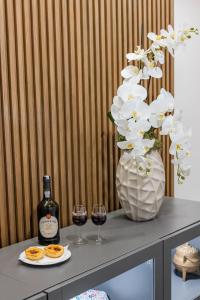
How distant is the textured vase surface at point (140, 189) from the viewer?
202cm

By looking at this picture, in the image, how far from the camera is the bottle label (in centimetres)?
170

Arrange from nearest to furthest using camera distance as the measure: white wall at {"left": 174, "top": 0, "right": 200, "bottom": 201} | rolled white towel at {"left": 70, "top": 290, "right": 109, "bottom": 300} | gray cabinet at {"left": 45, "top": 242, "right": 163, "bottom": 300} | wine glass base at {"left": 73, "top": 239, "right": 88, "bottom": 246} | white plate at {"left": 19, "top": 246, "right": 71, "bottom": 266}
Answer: gray cabinet at {"left": 45, "top": 242, "right": 163, "bottom": 300}, white plate at {"left": 19, "top": 246, "right": 71, "bottom": 266}, rolled white towel at {"left": 70, "top": 290, "right": 109, "bottom": 300}, wine glass base at {"left": 73, "top": 239, "right": 88, "bottom": 246}, white wall at {"left": 174, "top": 0, "right": 200, "bottom": 201}

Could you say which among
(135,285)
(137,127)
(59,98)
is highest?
(59,98)

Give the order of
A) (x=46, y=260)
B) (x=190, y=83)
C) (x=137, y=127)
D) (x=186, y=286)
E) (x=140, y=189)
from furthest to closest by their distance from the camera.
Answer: (x=190, y=83) → (x=186, y=286) → (x=140, y=189) → (x=137, y=127) → (x=46, y=260)

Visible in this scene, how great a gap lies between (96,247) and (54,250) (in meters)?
0.21

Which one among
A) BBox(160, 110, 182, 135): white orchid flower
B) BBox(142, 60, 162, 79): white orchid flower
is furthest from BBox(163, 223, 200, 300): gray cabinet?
BBox(142, 60, 162, 79): white orchid flower

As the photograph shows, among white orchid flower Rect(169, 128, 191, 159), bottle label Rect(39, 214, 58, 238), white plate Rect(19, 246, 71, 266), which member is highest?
white orchid flower Rect(169, 128, 191, 159)

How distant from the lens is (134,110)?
182 centimetres

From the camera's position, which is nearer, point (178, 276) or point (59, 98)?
point (59, 98)

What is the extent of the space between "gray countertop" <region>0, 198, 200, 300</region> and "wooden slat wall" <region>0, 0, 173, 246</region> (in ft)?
0.55

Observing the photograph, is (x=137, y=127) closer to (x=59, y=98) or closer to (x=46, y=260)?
(x=59, y=98)

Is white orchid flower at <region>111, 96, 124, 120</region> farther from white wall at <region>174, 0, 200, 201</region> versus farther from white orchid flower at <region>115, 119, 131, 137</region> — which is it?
white wall at <region>174, 0, 200, 201</region>

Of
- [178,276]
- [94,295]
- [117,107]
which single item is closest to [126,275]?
[94,295]

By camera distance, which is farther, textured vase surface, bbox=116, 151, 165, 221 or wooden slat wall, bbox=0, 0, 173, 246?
textured vase surface, bbox=116, 151, 165, 221
